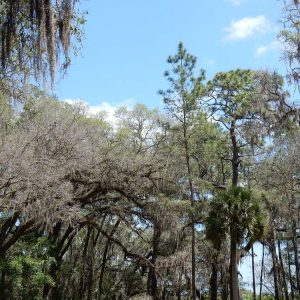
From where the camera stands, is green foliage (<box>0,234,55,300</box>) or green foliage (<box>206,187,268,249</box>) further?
green foliage (<box>0,234,55,300</box>)

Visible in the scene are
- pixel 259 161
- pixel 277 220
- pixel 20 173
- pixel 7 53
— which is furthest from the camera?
pixel 277 220

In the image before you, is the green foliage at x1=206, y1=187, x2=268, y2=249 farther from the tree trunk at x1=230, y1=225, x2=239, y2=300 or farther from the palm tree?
the tree trunk at x1=230, y1=225, x2=239, y2=300

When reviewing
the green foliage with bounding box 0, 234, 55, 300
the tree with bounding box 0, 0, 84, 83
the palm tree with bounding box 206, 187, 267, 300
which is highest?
the tree with bounding box 0, 0, 84, 83

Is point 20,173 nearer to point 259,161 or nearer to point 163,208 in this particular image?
point 163,208

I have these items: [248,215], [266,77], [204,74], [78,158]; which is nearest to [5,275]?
[78,158]

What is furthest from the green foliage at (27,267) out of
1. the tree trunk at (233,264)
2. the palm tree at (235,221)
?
the tree trunk at (233,264)

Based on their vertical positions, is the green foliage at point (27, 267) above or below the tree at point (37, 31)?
below

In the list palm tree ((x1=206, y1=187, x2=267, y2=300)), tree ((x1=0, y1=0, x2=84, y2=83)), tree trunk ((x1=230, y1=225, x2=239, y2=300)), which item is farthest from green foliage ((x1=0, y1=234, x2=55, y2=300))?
tree ((x1=0, y1=0, x2=84, y2=83))

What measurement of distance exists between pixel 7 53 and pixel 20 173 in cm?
452

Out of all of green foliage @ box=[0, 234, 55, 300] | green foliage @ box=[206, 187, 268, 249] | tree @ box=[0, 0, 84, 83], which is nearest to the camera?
tree @ box=[0, 0, 84, 83]

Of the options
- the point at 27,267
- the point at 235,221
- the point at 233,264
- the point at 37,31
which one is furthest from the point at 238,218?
the point at 37,31

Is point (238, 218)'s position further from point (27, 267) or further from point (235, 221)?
point (27, 267)

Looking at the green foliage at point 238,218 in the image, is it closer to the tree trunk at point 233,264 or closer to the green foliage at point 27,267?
the tree trunk at point 233,264

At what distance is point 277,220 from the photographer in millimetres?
23766
